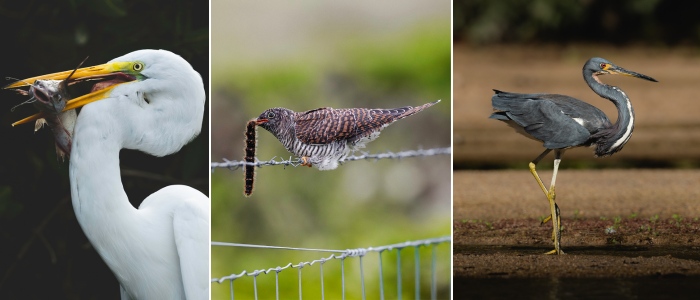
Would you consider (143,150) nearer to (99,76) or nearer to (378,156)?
(99,76)

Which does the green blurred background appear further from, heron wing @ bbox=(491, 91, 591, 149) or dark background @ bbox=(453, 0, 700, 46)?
dark background @ bbox=(453, 0, 700, 46)

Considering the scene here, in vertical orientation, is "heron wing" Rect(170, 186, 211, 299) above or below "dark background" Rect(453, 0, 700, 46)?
below

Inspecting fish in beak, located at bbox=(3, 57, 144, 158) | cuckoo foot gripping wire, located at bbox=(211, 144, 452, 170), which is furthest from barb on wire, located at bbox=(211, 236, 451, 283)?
fish in beak, located at bbox=(3, 57, 144, 158)

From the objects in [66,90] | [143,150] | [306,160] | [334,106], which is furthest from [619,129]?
→ [66,90]

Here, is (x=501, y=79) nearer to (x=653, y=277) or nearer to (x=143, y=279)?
(x=653, y=277)

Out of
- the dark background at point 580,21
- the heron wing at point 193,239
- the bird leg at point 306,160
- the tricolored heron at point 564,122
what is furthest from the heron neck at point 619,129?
the dark background at point 580,21

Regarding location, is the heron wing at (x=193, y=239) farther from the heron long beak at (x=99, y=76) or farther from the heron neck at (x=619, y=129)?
the heron neck at (x=619, y=129)
